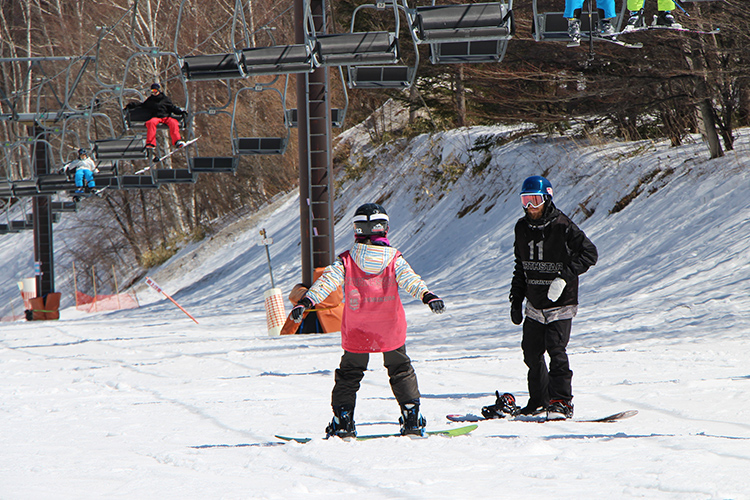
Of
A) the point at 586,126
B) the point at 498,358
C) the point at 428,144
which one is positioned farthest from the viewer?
the point at 428,144

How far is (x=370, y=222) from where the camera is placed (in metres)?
5.27

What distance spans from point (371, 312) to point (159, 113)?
1126 cm

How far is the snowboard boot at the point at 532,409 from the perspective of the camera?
226 inches

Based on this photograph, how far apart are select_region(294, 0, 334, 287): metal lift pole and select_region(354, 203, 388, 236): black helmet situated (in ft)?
26.2

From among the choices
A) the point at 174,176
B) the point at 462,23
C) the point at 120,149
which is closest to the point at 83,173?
the point at 174,176

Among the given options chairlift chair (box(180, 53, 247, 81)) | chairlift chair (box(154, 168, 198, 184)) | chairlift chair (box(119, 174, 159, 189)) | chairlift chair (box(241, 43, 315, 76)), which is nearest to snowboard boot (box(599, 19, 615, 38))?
chairlift chair (box(241, 43, 315, 76))

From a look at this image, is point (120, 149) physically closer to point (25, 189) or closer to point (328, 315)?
point (25, 189)

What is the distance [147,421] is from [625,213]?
11.9 metres

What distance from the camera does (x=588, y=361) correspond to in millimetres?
8117

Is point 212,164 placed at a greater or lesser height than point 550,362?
greater

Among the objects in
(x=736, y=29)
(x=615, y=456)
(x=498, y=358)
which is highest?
(x=736, y=29)

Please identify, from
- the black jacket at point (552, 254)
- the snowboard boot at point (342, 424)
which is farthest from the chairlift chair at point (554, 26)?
the snowboard boot at point (342, 424)

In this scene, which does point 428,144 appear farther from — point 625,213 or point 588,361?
point 588,361

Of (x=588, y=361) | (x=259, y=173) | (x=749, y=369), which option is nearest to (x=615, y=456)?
(x=749, y=369)
